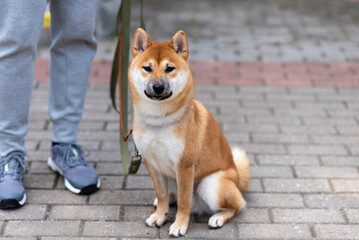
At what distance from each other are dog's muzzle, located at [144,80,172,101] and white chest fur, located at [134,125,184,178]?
0.74 feet

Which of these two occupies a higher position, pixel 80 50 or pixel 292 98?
pixel 80 50

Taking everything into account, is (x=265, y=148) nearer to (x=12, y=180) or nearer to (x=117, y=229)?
(x=117, y=229)

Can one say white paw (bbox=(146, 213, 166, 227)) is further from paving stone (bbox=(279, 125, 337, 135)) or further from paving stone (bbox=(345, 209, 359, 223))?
paving stone (bbox=(279, 125, 337, 135))

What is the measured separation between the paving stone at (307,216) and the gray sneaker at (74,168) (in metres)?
1.19

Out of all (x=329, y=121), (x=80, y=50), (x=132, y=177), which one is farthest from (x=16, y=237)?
(x=329, y=121)

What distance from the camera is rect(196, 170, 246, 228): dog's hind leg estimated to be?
9.53ft

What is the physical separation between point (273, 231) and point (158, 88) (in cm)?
110

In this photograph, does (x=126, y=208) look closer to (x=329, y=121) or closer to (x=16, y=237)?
(x=16, y=237)

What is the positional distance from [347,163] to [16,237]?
239 cm

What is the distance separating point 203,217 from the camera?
308 centimetres

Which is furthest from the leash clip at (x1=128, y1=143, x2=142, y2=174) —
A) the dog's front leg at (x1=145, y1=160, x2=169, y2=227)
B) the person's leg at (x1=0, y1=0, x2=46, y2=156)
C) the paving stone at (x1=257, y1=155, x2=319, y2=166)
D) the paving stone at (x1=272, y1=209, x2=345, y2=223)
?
the paving stone at (x1=257, y1=155, x2=319, y2=166)

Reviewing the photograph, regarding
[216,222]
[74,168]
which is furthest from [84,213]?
[216,222]

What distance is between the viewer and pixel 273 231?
9.57 ft

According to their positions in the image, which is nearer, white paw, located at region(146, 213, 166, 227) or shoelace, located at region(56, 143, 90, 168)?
white paw, located at region(146, 213, 166, 227)
